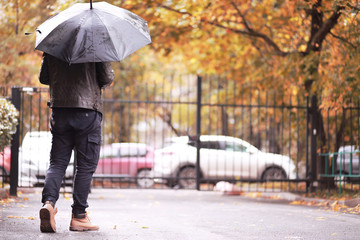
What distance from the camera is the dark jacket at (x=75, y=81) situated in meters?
6.38

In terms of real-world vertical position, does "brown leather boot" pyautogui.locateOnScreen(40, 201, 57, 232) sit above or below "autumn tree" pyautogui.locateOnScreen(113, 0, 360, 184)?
below

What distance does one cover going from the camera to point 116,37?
6410 millimetres

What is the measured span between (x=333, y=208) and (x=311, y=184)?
3273 mm

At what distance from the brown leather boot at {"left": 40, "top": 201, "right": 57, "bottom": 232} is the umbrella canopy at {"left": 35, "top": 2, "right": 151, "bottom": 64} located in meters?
1.42

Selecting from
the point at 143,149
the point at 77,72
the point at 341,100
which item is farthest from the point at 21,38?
the point at 77,72

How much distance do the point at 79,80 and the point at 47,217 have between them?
4.61 ft

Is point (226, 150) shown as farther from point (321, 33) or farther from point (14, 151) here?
point (14, 151)

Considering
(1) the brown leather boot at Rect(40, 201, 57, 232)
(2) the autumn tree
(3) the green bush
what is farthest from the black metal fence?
(1) the brown leather boot at Rect(40, 201, 57, 232)

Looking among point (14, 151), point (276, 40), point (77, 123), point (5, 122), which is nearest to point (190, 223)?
point (77, 123)

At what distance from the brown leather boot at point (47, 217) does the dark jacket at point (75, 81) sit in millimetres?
1021

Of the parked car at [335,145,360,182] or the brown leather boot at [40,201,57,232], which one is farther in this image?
the parked car at [335,145,360,182]

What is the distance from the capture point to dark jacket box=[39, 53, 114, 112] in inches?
251

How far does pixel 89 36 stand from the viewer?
20.7 feet

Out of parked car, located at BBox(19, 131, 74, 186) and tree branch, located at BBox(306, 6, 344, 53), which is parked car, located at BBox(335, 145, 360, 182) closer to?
tree branch, located at BBox(306, 6, 344, 53)
